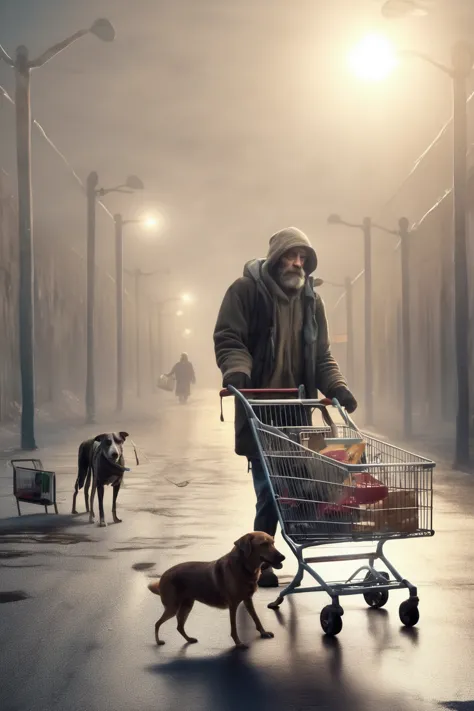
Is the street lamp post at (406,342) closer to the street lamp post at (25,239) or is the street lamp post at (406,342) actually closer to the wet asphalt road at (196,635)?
the street lamp post at (25,239)

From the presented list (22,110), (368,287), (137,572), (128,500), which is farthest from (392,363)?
(137,572)

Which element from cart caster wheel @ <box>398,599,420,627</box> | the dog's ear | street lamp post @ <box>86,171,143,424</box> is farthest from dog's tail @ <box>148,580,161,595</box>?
street lamp post @ <box>86,171,143,424</box>

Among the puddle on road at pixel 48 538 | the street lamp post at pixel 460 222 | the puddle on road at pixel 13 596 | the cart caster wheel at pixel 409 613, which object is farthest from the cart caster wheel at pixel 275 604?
the street lamp post at pixel 460 222

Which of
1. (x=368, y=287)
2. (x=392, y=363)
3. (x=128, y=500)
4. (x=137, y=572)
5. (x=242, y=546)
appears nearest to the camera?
(x=242, y=546)

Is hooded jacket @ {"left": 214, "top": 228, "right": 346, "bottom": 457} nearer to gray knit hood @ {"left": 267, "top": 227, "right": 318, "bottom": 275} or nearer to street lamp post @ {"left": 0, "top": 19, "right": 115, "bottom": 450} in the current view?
gray knit hood @ {"left": 267, "top": 227, "right": 318, "bottom": 275}

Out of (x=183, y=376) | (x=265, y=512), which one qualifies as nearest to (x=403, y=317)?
(x=265, y=512)

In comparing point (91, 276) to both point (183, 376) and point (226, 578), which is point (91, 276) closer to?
point (183, 376)

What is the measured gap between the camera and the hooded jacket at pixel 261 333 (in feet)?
25.3

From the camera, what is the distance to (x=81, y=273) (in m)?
54.1

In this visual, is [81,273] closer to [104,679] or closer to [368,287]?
[368,287]

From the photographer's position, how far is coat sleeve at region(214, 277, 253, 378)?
7641mm

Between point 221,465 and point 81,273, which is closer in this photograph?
point 221,465

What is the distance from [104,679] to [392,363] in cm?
4910

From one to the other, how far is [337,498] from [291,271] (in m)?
1.94
